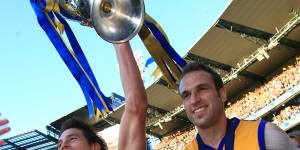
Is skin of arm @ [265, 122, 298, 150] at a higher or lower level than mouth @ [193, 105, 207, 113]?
lower

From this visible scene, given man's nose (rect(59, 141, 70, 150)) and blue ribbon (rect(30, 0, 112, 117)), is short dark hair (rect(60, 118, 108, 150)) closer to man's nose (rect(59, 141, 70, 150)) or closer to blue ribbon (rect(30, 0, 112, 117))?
man's nose (rect(59, 141, 70, 150))

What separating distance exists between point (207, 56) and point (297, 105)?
4.37 meters

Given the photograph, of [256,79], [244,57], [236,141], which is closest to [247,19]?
[244,57]

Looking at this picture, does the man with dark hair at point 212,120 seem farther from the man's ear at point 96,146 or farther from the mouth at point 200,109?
the man's ear at point 96,146

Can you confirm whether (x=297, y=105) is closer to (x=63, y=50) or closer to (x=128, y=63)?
(x=63, y=50)

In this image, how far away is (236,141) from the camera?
2.36 metres

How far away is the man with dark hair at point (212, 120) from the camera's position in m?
2.30

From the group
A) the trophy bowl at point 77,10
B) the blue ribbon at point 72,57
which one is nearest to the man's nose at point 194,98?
the trophy bowl at point 77,10

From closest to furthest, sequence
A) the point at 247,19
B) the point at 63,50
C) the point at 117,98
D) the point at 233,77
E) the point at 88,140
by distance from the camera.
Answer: the point at 88,140
the point at 63,50
the point at 247,19
the point at 233,77
the point at 117,98

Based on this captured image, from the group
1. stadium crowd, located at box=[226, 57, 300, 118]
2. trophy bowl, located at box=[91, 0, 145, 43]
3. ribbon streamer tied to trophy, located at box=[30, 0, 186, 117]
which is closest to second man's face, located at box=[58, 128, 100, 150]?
ribbon streamer tied to trophy, located at box=[30, 0, 186, 117]

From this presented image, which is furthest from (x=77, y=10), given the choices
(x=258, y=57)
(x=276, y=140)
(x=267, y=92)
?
(x=267, y=92)

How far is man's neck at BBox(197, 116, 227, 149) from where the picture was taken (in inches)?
→ 97.1

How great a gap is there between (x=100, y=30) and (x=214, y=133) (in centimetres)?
88

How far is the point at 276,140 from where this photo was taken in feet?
7.19
